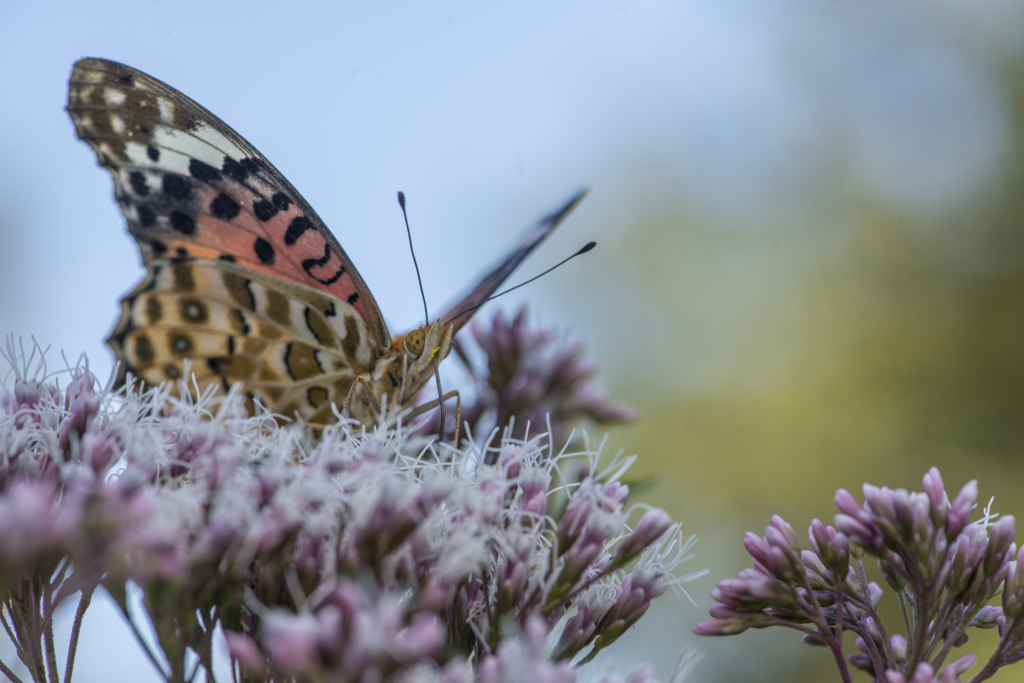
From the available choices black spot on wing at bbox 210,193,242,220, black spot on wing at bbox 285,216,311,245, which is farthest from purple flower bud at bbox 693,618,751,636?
black spot on wing at bbox 210,193,242,220

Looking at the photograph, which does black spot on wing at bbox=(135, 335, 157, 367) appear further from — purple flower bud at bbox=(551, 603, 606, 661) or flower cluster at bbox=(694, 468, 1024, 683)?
flower cluster at bbox=(694, 468, 1024, 683)

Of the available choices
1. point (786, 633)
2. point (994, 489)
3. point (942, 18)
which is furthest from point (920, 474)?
point (942, 18)

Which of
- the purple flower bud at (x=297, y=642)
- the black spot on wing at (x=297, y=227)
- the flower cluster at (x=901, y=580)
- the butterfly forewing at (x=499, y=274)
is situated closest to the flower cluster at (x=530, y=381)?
the butterfly forewing at (x=499, y=274)

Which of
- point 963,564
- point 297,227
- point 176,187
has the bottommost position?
point 963,564

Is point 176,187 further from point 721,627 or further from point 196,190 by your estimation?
point 721,627

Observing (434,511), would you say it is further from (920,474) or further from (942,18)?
(942,18)

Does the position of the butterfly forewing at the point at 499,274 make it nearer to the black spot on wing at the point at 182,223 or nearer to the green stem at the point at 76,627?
the black spot on wing at the point at 182,223

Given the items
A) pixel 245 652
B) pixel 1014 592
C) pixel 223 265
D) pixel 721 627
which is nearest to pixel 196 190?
pixel 223 265
